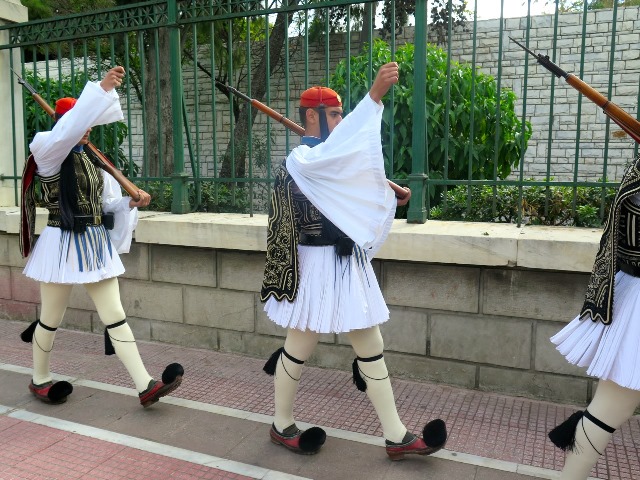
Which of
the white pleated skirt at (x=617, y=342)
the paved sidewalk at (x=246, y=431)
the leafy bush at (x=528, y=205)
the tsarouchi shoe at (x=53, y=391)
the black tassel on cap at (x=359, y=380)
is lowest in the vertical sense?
the paved sidewalk at (x=246, y=431)

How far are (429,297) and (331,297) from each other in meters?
1.39

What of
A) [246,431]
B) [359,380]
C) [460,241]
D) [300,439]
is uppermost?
[460,241]

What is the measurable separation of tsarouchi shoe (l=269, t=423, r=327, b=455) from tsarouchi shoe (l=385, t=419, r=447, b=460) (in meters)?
0.38

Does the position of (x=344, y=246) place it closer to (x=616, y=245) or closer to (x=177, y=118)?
(x=616, y=245)

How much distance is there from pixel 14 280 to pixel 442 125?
4.40m

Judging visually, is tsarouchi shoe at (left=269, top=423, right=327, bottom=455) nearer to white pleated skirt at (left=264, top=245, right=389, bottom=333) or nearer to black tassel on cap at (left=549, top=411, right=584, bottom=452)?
white pleated skirt at (left=264, top=245, right=389, bottom=333)

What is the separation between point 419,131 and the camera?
4406 millimetres

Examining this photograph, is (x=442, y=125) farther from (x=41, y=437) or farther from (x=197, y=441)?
(x=41, y=437)

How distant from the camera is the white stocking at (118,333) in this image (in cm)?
385

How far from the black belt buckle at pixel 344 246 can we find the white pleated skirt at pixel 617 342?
1107 mm

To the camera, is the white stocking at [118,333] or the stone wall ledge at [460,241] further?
the white stocking at [118,333]

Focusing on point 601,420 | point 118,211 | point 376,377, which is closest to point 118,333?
point 118,211

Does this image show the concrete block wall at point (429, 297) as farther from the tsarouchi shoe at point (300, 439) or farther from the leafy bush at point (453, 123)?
the tsarouchi shoe at point (300, 439)

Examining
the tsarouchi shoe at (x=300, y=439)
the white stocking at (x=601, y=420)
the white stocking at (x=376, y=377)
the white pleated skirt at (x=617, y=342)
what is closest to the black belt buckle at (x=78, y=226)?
the tsarouchi shoe at (x=300, y=439)
